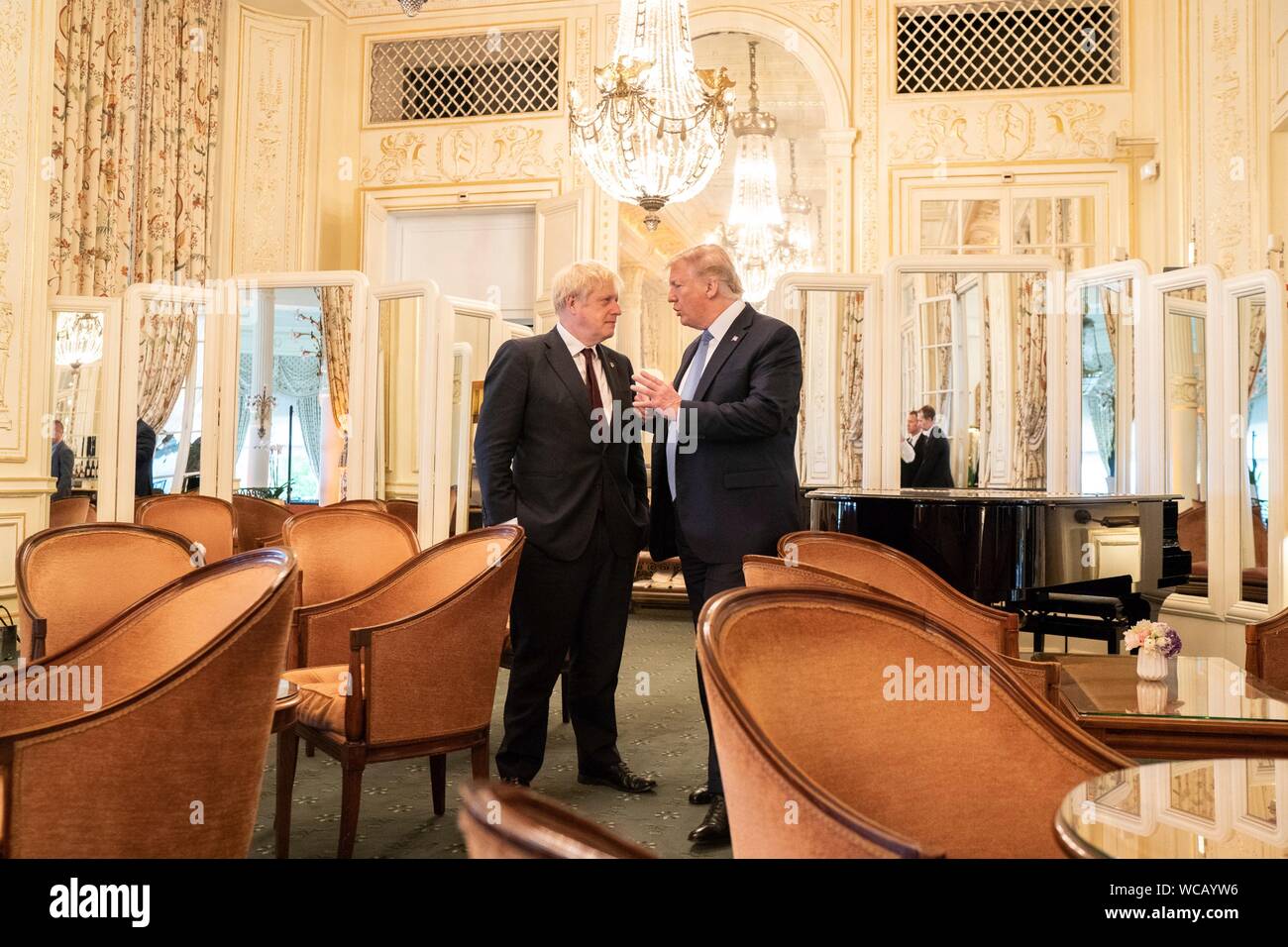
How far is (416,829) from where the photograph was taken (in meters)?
2.73

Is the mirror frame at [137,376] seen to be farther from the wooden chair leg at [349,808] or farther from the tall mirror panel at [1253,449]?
the tall mirror panel at [1253,449]

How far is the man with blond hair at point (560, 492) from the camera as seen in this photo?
2.92 meters

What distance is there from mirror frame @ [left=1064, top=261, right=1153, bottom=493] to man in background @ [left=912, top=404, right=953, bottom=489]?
654mm

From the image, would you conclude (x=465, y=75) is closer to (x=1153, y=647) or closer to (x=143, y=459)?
(x=143, y=459)

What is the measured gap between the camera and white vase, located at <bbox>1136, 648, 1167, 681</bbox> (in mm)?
2430

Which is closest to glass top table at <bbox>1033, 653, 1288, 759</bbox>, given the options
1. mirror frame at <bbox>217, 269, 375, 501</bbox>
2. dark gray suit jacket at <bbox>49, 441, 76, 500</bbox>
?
mirror frame at <bbox>217, 269, 375, 501</bbox>

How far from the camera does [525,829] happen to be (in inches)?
25.2

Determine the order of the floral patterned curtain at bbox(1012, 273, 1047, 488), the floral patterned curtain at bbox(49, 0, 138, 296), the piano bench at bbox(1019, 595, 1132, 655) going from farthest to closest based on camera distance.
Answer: the floral patterned curtain at bbox(1012, 273, 1047, 488)
the floral patterned curtain at bbox(49, 0, 138, 296)
the piano bench at bbox(1019, 595, 1132, 655)

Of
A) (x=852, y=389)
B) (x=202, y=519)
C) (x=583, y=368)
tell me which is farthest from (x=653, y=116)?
(x=202, y=519)

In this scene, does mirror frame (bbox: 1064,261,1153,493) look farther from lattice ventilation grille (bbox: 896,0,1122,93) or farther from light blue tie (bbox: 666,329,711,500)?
light blue tie (bbox: 666,329,711,500)

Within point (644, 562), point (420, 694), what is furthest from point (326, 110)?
point (420, 694)

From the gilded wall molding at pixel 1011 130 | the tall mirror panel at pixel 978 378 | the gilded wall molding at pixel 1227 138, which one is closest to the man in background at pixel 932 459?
the tall mirror panel at pixel 978 378

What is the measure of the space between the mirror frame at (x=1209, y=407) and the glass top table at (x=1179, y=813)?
403cm
